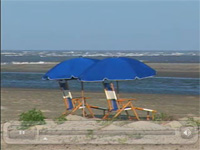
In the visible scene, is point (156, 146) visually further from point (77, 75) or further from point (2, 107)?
point (2, 107)

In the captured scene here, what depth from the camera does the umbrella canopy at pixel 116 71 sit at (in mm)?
11148

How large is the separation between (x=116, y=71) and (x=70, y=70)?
1.56 meters

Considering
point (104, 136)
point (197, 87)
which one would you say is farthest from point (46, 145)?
point (197, 87)

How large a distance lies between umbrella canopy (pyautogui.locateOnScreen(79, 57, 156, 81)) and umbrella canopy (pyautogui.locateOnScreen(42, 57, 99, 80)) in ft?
1.99

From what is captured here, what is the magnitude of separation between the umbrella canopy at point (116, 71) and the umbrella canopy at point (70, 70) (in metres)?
0.61

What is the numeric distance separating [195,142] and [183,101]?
934cm

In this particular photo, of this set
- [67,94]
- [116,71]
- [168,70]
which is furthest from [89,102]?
[168,70]

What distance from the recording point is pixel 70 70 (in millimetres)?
12219

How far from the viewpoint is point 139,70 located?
37.4ft

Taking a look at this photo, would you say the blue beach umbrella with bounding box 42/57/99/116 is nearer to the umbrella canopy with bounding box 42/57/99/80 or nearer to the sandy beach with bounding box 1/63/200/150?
the umbrella canopy with bounding box 42/57/99/80

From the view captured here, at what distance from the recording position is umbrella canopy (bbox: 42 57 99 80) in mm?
12031

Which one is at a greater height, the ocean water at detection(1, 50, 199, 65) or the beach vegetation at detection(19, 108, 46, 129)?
the ocean water at detection(1, 50, 199, 65)

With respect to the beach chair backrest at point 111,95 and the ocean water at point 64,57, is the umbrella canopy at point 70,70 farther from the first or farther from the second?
the ocean water at point 64,57

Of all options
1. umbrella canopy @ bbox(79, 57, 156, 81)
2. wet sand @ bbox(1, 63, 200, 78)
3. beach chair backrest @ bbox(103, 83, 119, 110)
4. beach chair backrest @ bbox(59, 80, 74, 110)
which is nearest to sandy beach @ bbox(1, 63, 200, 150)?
beach chair backrest @ bbox(59, 80, 74, 110)
